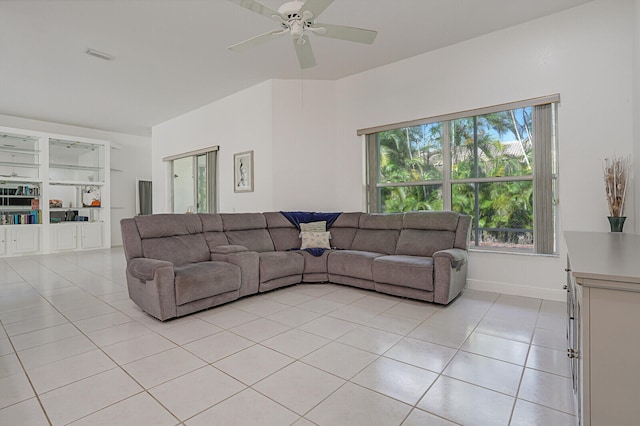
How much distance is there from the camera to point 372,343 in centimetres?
240

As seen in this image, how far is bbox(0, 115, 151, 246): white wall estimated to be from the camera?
27.1 ft

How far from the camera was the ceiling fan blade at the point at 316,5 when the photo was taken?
2.20 metres

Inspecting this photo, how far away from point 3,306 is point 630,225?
6306 millimetres

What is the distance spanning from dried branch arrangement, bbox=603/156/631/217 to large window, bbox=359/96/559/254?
55cm

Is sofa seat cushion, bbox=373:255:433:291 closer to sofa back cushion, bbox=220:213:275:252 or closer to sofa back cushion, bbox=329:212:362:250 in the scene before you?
sofa back cushion, bbox=329:212:362:250

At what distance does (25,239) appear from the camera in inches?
263

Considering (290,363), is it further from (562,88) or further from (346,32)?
(562,88)

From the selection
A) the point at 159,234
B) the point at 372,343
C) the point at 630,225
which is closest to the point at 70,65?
the point at 159,234

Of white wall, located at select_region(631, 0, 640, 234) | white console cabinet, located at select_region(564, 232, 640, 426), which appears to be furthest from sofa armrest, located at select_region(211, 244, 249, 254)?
white wall, located at select_region(631, 0, 640, 234)

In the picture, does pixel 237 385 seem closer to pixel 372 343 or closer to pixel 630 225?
pixel 372 343

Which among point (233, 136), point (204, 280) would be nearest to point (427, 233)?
point (204, 280)

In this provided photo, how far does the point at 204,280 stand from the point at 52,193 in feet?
21.8

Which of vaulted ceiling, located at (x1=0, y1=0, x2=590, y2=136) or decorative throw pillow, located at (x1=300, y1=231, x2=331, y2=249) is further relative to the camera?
decorative throw pillow, located at (x1=300, y1=231, x2=331, y2=249)

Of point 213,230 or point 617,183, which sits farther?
point 213,230
